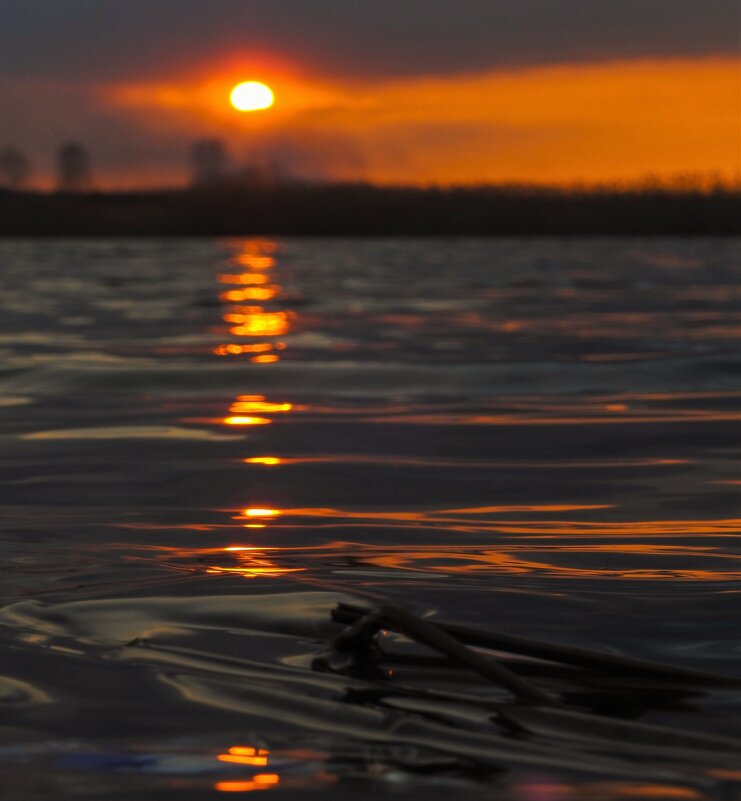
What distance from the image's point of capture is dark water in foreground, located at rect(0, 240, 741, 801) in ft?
8.56

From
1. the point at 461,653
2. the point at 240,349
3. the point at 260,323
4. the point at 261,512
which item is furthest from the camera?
the point at 260,323

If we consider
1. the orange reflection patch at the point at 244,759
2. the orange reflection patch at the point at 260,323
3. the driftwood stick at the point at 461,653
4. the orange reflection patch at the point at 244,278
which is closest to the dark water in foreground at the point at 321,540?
the orange reflection patch at the point at 244,759

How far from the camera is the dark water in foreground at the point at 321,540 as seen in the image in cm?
261

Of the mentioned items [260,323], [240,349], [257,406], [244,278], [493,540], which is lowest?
[493,540]

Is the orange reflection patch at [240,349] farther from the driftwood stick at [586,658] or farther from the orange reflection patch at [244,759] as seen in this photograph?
the orange reflection patch at [244,759]

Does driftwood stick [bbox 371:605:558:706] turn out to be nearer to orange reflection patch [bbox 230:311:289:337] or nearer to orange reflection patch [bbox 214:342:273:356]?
orange reflection patch [bbox 214:342:273:356]

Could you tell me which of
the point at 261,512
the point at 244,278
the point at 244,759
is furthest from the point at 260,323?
the point at 244,278

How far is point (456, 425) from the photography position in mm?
7996

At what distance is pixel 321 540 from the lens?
4746mm

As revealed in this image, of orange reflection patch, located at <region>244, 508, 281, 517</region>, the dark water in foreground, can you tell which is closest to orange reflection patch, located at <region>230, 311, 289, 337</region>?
the dark water in foreground

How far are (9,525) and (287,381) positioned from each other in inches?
226

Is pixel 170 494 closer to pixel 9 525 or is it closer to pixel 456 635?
pixel 9 525

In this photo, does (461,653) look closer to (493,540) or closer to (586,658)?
(586,658)

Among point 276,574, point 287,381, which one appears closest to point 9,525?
point 276,574
